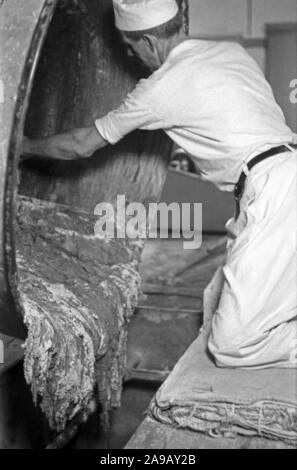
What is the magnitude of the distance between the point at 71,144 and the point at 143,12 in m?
0.58

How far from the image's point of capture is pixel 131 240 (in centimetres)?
307

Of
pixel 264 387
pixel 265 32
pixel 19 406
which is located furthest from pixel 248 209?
pixel 265 32

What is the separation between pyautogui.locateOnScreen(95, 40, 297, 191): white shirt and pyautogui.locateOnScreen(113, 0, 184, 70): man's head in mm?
78

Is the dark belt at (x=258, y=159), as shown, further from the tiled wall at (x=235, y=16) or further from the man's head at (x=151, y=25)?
the tiled wall at (x=235, y=16)

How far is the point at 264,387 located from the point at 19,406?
3.62 ft

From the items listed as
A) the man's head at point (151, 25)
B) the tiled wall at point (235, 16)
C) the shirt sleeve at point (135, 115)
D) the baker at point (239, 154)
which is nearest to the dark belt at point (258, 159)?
the baker at point (239, 154)

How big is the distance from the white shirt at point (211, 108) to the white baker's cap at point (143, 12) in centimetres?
13

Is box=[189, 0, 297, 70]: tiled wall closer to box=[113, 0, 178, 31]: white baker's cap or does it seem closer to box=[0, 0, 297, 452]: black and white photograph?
box=[0, 0, 297, 452]: black and white photograph

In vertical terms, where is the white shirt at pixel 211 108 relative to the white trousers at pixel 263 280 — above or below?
above

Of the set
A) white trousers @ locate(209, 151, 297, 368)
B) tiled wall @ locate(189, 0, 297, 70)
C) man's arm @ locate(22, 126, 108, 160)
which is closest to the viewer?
white trousers @ locate(209, 151, 297, 368)

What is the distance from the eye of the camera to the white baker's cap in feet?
8.07

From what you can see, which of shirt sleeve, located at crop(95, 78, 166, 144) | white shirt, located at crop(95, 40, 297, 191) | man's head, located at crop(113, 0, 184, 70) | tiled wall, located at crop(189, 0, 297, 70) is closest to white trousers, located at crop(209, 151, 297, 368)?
white shirt, located at crop(95, 40, 297, 191)

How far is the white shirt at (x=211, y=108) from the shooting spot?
2.43 m
